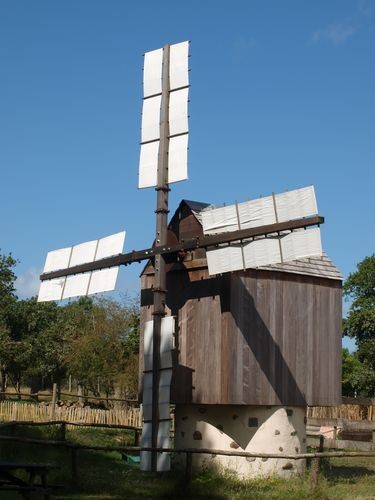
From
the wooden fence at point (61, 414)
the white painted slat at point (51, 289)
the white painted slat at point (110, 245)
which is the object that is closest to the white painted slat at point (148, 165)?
the white painted slat at point (110, 245)

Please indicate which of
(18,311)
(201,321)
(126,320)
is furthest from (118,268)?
(18,311)

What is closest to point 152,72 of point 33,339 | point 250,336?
point 250,336

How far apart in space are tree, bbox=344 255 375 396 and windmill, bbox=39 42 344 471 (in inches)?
1141

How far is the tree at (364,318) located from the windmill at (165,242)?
95.1 ft

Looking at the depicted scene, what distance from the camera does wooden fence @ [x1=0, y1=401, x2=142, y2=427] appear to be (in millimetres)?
25094

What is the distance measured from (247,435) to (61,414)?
11370 millimetres

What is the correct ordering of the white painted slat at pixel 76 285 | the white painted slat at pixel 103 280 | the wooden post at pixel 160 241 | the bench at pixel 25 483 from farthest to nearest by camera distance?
1. the white painted slat at pixel 76 285
2. the white painted slat at pixel 103 280
3. the wooden post at pixel 160 241
4. the bench at pixel 25 483

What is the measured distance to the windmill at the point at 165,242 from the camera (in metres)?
13.2

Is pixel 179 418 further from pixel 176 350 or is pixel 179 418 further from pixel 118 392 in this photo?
pixel 118 392

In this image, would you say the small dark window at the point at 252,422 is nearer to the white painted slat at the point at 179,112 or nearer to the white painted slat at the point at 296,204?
the white painted slat at the point at 296,204

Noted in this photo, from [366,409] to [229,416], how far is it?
17.5 metres

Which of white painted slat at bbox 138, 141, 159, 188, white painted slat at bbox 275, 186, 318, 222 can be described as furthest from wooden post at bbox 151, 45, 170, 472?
white painted slat at bbox 275, 186, 318, 222

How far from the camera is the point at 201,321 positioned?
15.5 m

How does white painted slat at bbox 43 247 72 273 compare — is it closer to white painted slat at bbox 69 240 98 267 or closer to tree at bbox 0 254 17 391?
white painted slat at bbox 69 240 98 267
